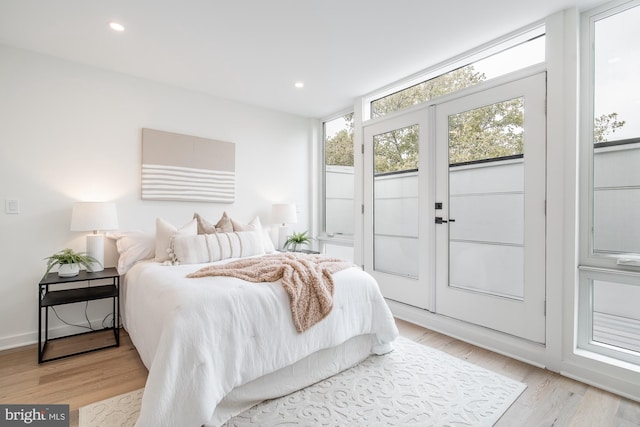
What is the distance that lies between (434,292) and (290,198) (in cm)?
237

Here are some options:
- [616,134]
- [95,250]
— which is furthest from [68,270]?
[616,134]

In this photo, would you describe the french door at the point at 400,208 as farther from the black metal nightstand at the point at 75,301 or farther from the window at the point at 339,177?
the black metal nightstand at the point at 75,301

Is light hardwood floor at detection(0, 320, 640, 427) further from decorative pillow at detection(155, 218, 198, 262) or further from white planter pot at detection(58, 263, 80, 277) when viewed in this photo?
decorative pillow at detection(155, 218, 198, 262)

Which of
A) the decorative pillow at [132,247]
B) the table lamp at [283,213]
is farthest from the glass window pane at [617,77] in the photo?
the decorative pillow at [132,247]

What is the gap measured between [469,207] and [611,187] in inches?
38.7

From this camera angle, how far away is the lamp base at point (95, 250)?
2.85m

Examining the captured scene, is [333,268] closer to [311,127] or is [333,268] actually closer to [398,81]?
[398,81]

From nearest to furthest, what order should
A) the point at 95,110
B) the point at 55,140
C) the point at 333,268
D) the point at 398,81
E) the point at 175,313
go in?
the point at 175,313 < the point at 333,268 < the point at 55,140 < the point at 95,110 < the point at 398,81

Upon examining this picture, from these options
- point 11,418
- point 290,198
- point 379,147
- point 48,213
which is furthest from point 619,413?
point 48,213

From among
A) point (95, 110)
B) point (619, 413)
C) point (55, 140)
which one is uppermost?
point (95, 110)

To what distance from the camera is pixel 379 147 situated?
378 cm

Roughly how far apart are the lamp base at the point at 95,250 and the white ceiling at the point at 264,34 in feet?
5.52

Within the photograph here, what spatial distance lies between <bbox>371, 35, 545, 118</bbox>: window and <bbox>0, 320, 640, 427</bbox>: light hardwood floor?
241 centimetres

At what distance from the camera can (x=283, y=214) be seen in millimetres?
4082
